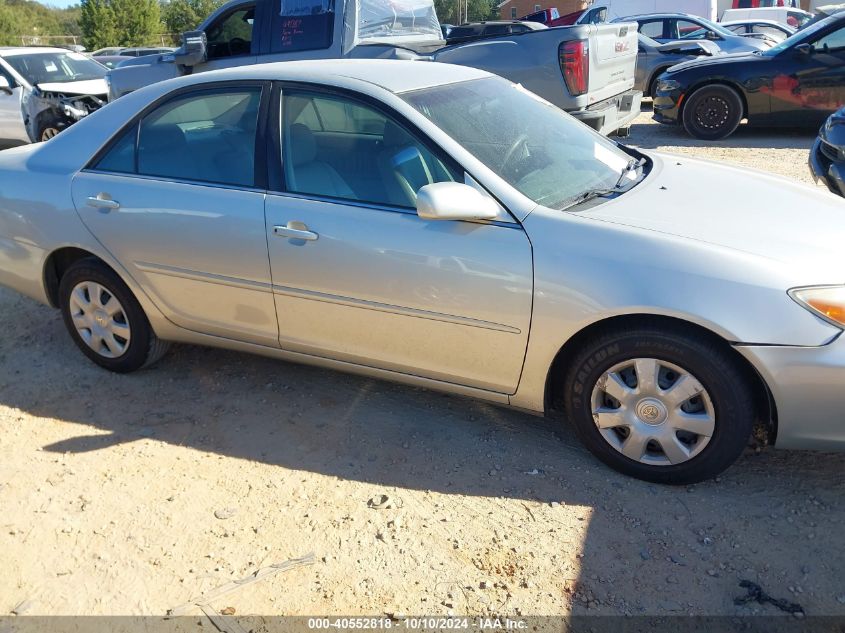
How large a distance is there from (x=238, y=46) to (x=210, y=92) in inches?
214

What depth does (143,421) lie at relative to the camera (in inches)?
148

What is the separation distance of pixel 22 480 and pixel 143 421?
0.61m

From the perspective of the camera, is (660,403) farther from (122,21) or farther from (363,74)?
(122,21)

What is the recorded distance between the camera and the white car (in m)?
11.2

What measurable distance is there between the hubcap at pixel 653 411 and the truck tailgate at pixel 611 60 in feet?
17.1

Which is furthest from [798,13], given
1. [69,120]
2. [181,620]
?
[181,620]

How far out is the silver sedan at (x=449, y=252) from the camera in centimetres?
276

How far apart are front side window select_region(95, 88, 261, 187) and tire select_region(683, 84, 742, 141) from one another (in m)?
8.35

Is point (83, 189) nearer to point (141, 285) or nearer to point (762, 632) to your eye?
point (141, 285)

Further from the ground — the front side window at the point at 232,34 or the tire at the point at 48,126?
the front side window at the point at 232,34

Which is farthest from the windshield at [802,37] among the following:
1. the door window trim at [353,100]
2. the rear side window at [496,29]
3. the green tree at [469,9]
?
the green tree at [469,9]

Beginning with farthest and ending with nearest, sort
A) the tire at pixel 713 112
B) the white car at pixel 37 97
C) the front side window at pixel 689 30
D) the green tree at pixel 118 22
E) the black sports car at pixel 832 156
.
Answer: the green tree at pixel 118 22 → the front side window at pixel 689 30 → the white car at pixel 37 97 → the tire at pixel 713 112 → the black sports car at pixel 832 156

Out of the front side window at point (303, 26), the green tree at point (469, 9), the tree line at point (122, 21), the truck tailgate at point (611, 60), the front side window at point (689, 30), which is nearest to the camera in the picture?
the truck tailgate at point (611, 60)

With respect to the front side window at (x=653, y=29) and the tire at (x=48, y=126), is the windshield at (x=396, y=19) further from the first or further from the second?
the front side window at (x=653, y=29)
